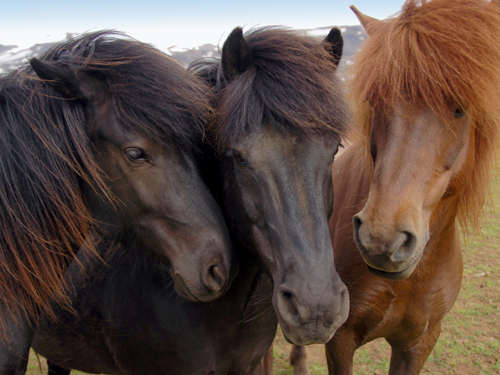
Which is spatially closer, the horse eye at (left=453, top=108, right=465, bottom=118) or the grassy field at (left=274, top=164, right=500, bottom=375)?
the horse eye at (left=453, top=108, right=465, bottom=118)

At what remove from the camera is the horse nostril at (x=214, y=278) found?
1812 mm

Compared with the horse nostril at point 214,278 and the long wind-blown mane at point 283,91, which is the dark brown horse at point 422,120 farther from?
the horse nostril at point 214,278

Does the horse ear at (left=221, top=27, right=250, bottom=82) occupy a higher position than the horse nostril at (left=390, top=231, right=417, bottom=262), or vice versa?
the horse ear at (left=221, top=27, right=250, bottom=82)

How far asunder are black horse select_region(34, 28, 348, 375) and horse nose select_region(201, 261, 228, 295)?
194mm

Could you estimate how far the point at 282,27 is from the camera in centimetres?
227

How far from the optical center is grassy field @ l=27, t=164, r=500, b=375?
13.8 feet

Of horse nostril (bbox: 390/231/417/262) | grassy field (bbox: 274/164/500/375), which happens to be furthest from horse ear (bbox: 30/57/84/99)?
grassy field (bbox: 274/164/500/375)

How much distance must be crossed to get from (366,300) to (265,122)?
1.36 m

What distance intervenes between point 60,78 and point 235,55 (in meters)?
0.77

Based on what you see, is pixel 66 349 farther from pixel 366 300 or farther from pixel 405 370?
pixel 405 370

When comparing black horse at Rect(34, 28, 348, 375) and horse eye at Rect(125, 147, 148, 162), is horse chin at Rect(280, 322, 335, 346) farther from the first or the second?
horse eye at Rect(125, 147, 148, 162)

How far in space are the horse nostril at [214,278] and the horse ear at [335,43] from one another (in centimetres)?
124

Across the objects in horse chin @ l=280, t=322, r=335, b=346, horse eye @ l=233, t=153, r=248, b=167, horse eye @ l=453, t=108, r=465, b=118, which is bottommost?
horse chin @ l=280, t=322, r=335, b=346

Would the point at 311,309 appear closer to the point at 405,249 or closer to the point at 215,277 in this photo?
the point at 215,277
